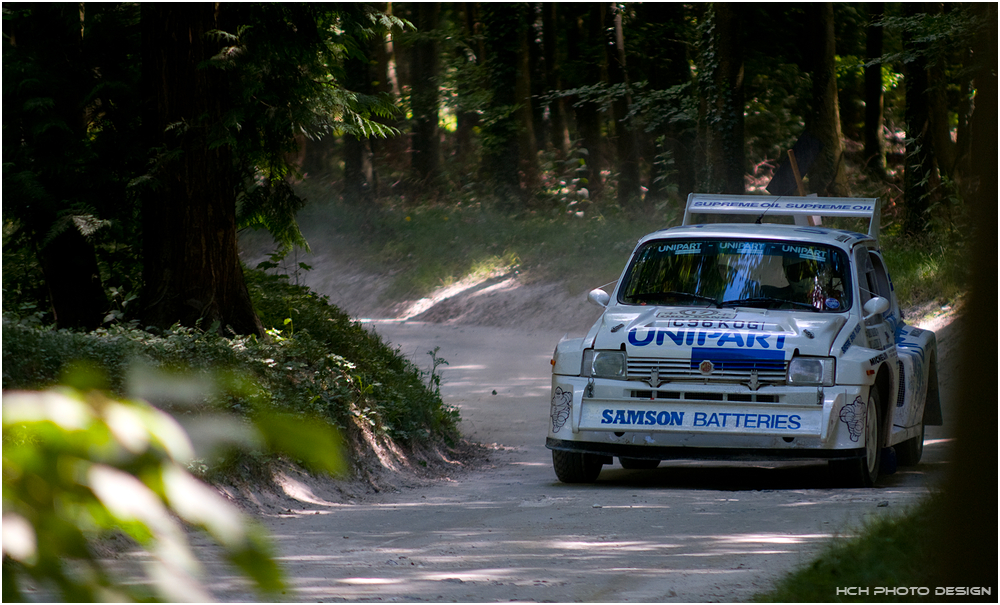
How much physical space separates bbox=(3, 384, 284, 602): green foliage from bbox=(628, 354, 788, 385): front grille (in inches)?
284

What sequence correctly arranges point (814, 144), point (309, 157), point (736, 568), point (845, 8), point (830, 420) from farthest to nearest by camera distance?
1. point (309, 157)
2. point (845, 8)
3. point (814, 144)
4. point (830, 420)
5. point (736, 568)

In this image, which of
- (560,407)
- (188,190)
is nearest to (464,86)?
(188,190)

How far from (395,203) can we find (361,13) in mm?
28530

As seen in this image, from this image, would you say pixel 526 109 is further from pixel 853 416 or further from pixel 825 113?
pixel 853 416

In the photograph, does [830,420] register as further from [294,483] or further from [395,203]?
[395,203]

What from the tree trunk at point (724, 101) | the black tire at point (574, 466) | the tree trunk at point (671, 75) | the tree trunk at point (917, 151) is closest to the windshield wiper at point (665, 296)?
the black tire at point (574, 466)

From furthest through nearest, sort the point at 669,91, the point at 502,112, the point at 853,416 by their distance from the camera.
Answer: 1. the point at 502,112
2. the point at 669,91
3. the point at 853,416

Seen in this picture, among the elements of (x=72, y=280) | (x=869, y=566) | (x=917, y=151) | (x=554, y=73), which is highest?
(x=554, y=73)

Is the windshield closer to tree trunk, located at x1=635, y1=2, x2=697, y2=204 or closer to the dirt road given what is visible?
the dirt road

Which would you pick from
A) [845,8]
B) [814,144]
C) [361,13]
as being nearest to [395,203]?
[845,8]

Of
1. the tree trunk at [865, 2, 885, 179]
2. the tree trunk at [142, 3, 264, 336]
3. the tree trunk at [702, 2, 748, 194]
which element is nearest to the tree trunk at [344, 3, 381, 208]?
the tree trunk at [865, 2, 885, 179]

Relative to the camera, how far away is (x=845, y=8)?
34.8 metres

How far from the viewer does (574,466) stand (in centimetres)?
898

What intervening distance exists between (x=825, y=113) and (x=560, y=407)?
17842 mm
